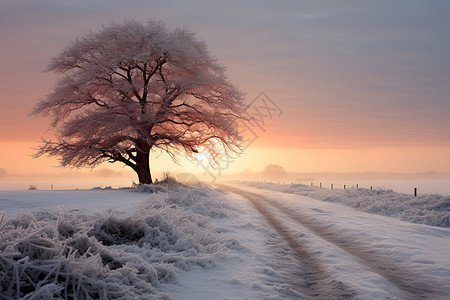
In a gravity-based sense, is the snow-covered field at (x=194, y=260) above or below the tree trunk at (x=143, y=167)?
below

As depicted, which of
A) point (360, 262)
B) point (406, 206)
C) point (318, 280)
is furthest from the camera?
point (406, 206)

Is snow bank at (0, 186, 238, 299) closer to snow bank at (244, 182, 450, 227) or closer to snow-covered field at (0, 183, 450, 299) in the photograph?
snow-covered field at (0, 183, 450, 299)

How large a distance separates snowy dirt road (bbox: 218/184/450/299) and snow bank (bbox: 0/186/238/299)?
243 centimetres

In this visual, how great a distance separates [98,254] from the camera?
5.36m

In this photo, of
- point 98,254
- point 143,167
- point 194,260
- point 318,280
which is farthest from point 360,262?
point 143,167

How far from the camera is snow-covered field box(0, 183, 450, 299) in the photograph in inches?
202

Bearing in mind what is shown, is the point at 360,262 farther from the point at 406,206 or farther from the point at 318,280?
the point at 406,206

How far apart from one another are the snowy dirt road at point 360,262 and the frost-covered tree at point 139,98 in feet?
43.0

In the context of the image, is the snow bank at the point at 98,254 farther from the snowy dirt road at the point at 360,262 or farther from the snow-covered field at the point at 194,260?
the snowy dirt road at the point at 360,262

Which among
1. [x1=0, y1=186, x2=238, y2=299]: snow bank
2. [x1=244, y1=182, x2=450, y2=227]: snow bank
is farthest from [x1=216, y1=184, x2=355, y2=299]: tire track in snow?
[x1=244, y1=182, x2=450, y2=227]: snow bank

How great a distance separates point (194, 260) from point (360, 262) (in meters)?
4.65

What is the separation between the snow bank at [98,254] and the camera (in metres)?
4.89

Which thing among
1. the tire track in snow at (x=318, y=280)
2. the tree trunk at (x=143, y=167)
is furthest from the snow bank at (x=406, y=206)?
the tree trunk at (x=143, y=167)

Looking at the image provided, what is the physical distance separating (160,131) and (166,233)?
19.1m
